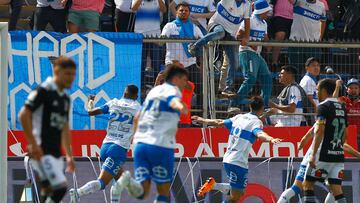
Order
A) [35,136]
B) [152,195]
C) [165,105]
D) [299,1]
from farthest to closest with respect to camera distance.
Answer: [299,1] < [152,195] < [165,105] < [35,136]

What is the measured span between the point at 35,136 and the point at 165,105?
2.27 metres

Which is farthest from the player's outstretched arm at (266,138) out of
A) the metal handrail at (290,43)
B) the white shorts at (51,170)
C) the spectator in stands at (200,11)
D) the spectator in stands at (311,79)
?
the white shorts at (51,170)

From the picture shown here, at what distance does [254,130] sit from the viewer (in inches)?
699

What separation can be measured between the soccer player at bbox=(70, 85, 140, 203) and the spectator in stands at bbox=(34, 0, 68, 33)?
2.61 metres

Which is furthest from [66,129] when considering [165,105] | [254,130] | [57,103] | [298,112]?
[298,112]

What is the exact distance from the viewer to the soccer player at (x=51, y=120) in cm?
1299

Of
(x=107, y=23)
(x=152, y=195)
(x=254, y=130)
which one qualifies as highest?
(x=107, y=23)

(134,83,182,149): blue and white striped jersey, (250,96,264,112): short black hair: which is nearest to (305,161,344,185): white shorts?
(250,96,264,112): short black hair

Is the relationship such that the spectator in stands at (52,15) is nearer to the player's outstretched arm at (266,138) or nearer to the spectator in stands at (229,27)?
the spectator in stands at (229,27)

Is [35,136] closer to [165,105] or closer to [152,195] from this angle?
[165,105]

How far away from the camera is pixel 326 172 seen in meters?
17.3

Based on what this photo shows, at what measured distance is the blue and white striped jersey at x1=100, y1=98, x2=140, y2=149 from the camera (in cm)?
1864

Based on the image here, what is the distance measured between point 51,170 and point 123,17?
28.7ft

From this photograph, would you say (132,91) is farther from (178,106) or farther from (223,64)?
(178,106)
